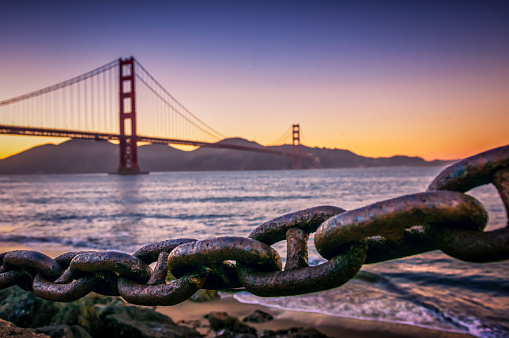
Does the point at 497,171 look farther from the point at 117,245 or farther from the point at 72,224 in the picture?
the point at 72,224

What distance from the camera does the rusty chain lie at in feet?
2.38

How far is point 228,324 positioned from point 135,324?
2.78ft

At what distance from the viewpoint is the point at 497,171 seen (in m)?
0.73

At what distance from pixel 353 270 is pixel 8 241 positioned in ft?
36.1

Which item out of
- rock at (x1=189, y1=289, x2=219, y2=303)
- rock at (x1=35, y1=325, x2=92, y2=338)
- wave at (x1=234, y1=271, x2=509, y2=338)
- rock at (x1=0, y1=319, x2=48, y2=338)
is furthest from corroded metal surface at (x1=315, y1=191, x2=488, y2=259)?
rock at (x1=189, y1=289, x2=219, y2=303)

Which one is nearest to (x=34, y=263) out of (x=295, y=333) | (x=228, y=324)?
(x=228, y=324)

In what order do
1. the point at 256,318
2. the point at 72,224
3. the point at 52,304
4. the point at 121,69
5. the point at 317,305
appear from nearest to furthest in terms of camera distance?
the point at 52,304 < the point at 256,318 < the point at 317,305 < the point at 72,224 < the point at 121,69

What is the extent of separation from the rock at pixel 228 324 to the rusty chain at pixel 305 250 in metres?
2.27

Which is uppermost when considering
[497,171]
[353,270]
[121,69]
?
[121,69]

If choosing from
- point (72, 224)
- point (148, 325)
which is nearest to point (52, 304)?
point (148, 325)

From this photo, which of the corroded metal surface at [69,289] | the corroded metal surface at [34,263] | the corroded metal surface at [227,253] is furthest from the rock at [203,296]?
the corroded metal surface at [227,253]

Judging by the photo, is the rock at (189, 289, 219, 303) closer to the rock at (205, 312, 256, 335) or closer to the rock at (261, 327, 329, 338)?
the rock at (205, 312, 256, 335)

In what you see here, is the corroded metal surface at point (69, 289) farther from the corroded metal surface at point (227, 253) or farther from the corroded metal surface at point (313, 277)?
the corroded metal surface at point (313, 277)

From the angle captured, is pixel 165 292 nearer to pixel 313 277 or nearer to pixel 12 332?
pixel 313 277
